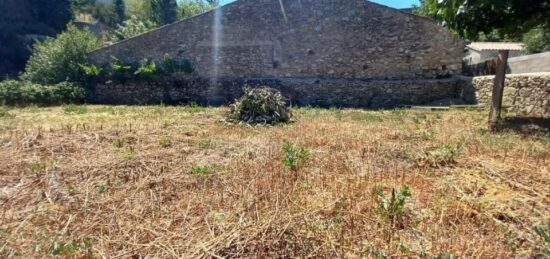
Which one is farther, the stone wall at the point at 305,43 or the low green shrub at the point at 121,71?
the low green shrub at the point at 121,71

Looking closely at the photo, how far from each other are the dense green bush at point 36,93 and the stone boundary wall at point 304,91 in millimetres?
1110

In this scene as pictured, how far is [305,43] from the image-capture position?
15.0 meters

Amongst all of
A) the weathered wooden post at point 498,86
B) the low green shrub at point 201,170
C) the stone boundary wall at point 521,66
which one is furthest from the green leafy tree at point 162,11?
the low green shrub at point 201,170

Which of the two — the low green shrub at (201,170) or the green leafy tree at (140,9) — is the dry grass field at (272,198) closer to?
the low green shrub at (201,170)

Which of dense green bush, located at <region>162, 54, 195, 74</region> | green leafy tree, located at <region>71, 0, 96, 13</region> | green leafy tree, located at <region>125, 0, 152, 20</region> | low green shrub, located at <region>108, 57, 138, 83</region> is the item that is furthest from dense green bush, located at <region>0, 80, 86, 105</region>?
green leafy tree, located at <region>71, 0, 96, 13</region>

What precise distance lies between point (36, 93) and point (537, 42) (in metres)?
23.7

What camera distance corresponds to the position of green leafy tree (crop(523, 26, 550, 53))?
52.7 feet

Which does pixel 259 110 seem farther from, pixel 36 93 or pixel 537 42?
pixel 537 42

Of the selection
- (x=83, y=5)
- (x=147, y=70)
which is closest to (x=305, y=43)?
(x=147, y=70)

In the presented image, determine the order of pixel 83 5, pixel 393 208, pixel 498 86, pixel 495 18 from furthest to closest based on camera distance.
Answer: pixel 83 5 → pixel 498 86 → pixel 495 18 → pixel 393 208

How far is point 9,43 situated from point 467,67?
93.0 ft

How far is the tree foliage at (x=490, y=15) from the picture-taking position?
7.03m

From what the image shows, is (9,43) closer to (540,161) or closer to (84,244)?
(84,244)

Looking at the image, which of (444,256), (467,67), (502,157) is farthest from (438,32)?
(444,256)
